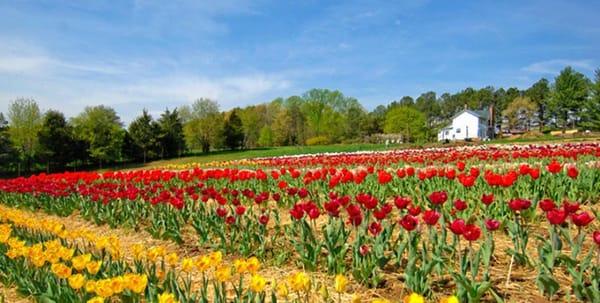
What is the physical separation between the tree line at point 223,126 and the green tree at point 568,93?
143mm

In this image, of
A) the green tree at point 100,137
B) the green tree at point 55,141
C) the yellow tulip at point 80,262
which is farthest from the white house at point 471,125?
the yellow tulip at point 80,262

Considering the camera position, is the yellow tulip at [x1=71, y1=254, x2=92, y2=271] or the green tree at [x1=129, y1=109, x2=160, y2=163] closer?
the yellow tulip at [x1=71, y1=254, x2=92, y2=271]

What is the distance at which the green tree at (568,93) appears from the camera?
7038 centimetres

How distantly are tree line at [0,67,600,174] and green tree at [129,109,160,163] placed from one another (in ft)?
0.38

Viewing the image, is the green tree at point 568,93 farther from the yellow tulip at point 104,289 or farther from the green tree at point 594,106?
the yellow tulip at point 104,289

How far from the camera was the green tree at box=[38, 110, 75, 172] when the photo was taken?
43091 millimetres

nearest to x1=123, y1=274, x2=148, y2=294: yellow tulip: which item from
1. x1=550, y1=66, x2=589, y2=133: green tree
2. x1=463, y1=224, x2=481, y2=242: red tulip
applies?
x1=463, y1=224, x2=481, y2=242: red tulip

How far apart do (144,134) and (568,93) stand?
66.3 metres

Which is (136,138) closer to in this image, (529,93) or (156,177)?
(156,177)

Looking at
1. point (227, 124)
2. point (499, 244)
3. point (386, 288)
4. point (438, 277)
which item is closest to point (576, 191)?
point (499, 244)

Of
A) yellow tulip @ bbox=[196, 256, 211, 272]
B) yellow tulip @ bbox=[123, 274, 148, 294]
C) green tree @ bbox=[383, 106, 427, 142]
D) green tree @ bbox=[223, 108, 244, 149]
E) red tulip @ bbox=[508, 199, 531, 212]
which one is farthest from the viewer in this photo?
green tree @ bbox=[223, 108, 244, 149]

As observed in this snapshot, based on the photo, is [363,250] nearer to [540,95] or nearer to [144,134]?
[144,134]

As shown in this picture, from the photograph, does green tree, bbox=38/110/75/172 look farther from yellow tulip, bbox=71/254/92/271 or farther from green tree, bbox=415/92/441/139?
green tree, bbox=415/92/441/139

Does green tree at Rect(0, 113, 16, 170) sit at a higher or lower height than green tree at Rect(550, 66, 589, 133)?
lower
